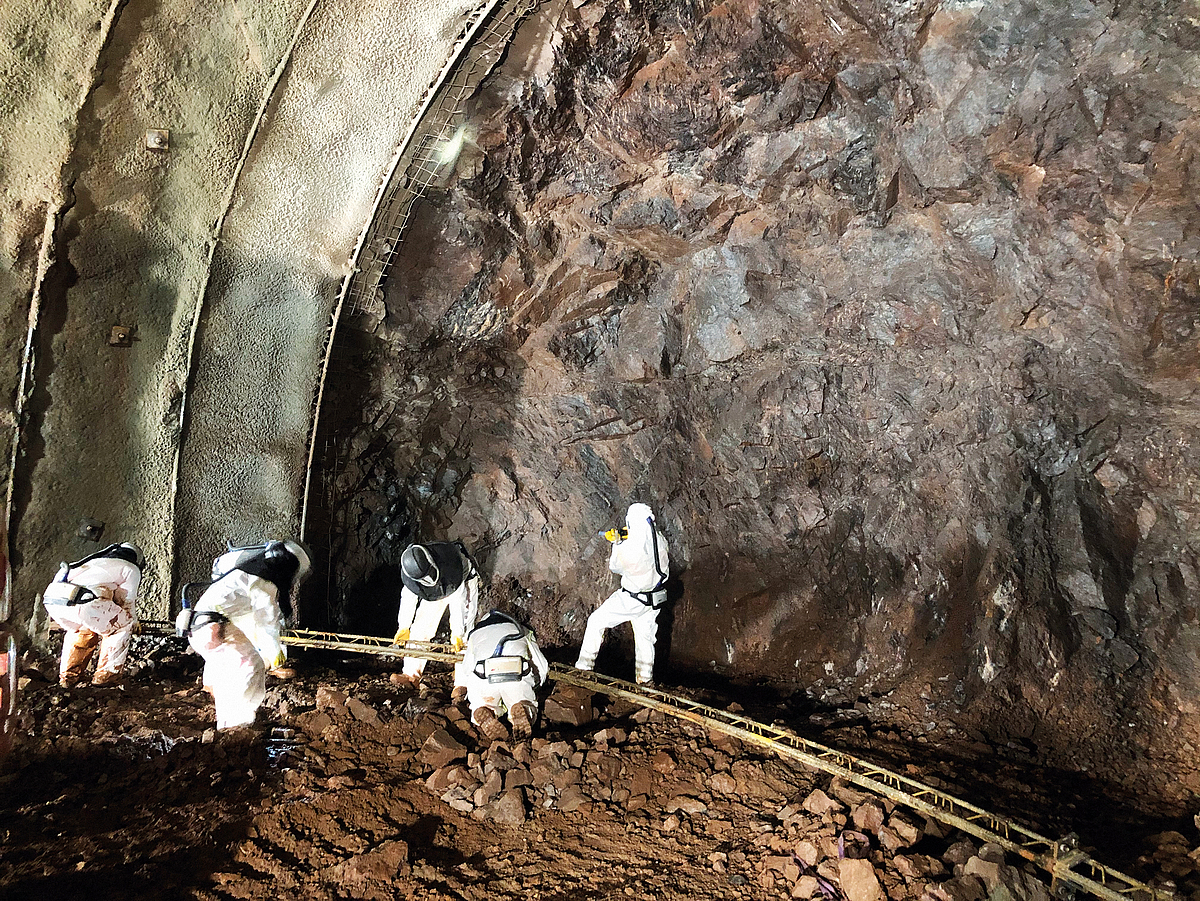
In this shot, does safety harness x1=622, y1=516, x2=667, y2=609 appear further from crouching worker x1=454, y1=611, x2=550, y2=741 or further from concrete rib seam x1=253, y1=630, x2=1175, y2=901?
crouching worker x1=454, y1=611, x2=550, y2=741

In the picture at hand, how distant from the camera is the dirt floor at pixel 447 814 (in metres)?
2.84

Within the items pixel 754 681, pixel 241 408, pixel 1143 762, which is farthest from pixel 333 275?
pixel 1143 762

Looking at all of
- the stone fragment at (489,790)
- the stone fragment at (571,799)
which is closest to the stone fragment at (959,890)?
the stone fragment at (571,799)

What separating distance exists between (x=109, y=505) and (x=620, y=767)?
4.35 meters

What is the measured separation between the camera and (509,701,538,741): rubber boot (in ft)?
13.3

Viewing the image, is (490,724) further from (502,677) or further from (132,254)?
(132,254)

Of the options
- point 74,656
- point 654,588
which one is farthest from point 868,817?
point 74,656

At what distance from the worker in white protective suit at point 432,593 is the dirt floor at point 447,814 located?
81 cm

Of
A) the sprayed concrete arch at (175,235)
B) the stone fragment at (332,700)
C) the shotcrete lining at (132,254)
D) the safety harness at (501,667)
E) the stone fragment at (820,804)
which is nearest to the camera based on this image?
the stone fragment at (820,804)

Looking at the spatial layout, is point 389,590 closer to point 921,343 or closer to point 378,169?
point 378,169

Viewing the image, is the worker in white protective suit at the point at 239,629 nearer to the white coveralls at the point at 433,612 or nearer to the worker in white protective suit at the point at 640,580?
the white coveralls at the point at 433,612

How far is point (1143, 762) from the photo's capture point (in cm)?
438

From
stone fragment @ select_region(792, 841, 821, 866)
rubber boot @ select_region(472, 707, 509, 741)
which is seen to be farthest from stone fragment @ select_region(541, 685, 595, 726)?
stone fragment @ select_region(792, 841, 821, 866)

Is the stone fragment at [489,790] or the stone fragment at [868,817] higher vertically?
the stone fragment at [868,817]
